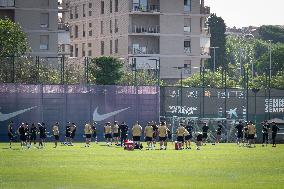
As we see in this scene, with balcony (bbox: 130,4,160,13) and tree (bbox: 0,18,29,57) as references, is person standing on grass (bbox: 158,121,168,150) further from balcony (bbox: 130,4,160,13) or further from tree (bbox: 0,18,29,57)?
balcony (bbox: 130,4,160,13)

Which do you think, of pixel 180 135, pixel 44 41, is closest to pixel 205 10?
pixel 44 41

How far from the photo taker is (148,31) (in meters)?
138

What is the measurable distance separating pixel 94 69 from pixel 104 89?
23.0 m

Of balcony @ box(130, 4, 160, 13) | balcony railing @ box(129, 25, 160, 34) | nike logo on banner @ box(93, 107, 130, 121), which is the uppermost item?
balcony @ box(130, 4, 160, 13)

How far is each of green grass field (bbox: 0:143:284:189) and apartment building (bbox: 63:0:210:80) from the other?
68.2 metres

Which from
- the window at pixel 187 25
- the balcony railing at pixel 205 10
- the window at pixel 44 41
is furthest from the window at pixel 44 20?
the balcony railing at pixel 205 10

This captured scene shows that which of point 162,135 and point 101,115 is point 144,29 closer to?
point 101,115

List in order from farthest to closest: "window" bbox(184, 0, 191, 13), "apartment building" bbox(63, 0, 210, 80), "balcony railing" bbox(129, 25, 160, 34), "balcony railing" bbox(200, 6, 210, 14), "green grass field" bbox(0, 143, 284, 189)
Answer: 1. "balcony railing" bbox(200, 6, 210, 14)
2. "window" bbox(184, 0, 191, 13)
3. "apartment building" bbox(63, 0, 210, 80)
4. "balcony railing" bbox(129, 25, 160, 34)
5. "green grass field" bbox(0, 143, 284, 189)

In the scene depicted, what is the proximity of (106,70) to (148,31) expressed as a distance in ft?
96.4

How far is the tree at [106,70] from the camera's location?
107 meters

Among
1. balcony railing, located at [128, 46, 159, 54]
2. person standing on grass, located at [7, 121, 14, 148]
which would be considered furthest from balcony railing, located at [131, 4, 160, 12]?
person standing on grass, located at [7, 121, 14, 148]

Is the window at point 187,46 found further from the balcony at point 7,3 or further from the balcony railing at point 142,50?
the balcony at point 7,3

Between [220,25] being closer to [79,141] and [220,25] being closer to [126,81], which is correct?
[126,81]

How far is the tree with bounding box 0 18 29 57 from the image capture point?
368ft
